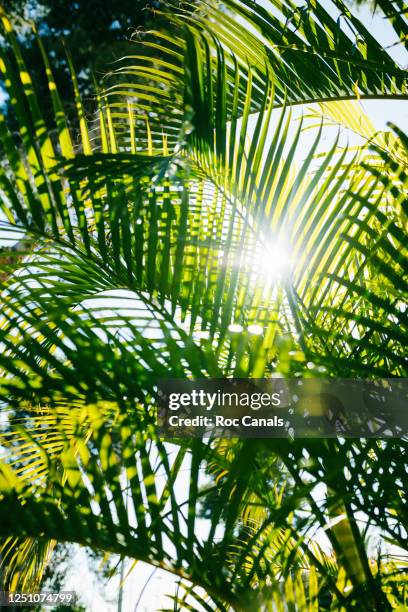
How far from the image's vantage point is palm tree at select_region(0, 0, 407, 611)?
2.42ft

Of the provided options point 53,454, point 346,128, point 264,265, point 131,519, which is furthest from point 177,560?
point 346,128

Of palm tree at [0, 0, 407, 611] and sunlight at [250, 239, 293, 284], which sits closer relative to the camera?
palm tree at [0, 0, 407, 611]

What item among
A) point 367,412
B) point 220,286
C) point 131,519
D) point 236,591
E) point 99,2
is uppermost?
point 99,2

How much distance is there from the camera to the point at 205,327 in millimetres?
1035

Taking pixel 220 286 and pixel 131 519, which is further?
pixel 220 286

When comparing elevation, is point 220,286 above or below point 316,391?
above

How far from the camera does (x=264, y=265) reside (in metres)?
1.10

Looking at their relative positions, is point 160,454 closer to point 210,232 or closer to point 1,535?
point 1,535

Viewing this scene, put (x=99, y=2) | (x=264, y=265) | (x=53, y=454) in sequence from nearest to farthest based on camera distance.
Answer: (x=264, y=265) → (x=53, y=454) → (x=99, y=2)

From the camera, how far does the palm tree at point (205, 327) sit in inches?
29.0

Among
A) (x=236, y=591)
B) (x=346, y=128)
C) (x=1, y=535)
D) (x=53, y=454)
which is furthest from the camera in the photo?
(x=346, y=128)

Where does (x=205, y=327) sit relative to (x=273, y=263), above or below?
below

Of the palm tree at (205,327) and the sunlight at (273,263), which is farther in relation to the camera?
the sunlight at (273,263)

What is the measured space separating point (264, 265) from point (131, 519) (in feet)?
1.91
